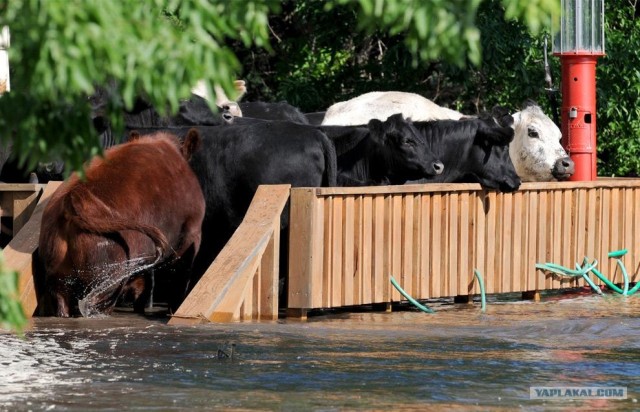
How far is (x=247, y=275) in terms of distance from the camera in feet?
34.6

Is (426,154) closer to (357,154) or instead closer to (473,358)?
(357,154)

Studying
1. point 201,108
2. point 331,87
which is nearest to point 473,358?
point 201,108

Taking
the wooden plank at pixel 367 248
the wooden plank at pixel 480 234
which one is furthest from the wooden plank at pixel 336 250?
the wooden plank at pixel 480 234

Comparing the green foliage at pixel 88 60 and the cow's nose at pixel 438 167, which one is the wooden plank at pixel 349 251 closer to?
the cow's nose at pixel 438 167

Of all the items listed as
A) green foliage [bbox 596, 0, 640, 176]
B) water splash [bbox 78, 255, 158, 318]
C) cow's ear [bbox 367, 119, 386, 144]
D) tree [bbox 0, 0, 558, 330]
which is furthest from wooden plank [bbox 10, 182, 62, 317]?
green foliage [bbox 596, 0, 640, 176]

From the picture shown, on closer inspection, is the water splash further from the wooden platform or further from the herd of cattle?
the wooden platform

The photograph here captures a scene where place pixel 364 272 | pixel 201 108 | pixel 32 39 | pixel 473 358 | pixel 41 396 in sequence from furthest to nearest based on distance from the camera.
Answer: pixel 201 108, pixel 364 272, pixel 473 358, pixel 41 396, pixel 32 39

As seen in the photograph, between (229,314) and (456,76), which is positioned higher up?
(456,76)

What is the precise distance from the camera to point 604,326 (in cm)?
1064

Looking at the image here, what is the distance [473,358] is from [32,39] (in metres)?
5.01

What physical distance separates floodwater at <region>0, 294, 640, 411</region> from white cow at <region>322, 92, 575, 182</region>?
11.2 feet

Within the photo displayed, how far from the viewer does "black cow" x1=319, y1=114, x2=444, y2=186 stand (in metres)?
12.9

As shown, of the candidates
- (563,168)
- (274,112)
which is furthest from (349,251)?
(274,112)

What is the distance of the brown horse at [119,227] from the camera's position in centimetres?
1006
